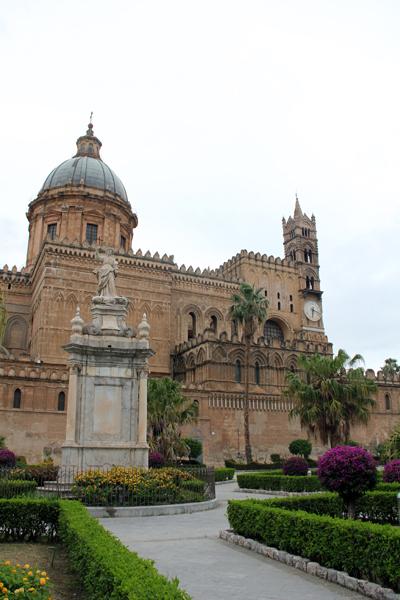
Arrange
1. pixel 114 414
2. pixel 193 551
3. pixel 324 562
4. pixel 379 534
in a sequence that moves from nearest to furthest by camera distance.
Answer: pixel 379 534, pixel 324 562, pixel 193 551, pixel 114 414

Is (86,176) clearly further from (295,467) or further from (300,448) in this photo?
(295,467)

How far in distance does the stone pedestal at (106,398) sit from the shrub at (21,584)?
1080cm

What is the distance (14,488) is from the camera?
1487cm

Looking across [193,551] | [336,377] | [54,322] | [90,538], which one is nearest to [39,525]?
[193,551]

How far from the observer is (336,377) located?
3362 cm

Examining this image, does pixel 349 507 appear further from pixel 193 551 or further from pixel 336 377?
pixel 336 377

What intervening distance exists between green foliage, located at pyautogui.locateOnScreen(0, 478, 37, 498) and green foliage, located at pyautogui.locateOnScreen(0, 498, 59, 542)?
13.5 feet

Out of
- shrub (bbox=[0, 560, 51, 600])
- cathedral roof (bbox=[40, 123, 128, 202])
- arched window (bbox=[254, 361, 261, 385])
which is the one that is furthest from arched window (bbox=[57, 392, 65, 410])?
shrub (bbox=[0, 560, 51, 600])

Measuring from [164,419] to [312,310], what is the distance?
35.5m

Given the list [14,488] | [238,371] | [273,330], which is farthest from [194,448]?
[273,330]

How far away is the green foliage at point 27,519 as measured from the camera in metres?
10.6

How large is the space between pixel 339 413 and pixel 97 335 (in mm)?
18243

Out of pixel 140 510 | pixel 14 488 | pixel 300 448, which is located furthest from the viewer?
pixel 300 448

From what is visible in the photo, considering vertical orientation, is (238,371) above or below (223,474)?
above
